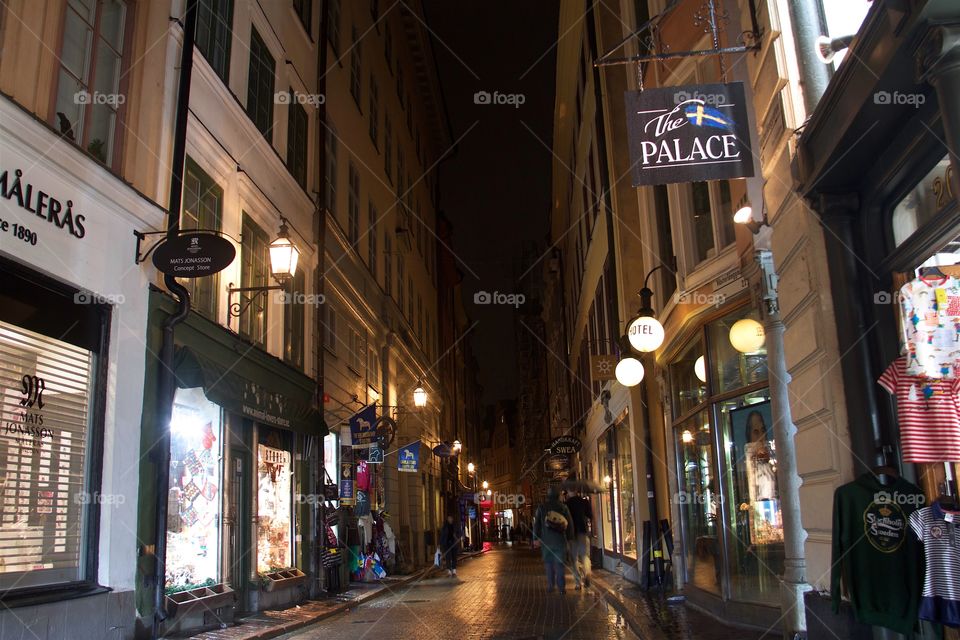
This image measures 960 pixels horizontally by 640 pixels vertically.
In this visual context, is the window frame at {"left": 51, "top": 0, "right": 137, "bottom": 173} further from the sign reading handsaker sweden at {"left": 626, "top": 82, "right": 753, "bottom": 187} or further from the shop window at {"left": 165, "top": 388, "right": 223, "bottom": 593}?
the sign reading handsaker sweden at {"left": 626, "top": 82, "right": 753, "bottom": 187}

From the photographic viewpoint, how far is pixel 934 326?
6062 mm

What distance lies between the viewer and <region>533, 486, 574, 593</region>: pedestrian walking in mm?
15977

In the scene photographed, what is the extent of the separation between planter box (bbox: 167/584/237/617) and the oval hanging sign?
4.08m

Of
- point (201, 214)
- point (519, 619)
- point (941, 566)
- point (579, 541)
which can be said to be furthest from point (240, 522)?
point (941, 566)

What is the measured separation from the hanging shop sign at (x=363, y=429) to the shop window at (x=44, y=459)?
11.0 meters

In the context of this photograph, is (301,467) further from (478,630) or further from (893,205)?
(893,205)

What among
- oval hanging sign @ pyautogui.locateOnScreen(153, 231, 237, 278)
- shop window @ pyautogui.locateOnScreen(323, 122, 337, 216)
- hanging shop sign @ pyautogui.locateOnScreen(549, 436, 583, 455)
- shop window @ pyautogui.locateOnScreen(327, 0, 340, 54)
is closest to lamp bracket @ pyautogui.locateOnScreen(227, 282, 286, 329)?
oval hanging sign @ pyautogui.locateOnScreen(153, 231, 237, 278)

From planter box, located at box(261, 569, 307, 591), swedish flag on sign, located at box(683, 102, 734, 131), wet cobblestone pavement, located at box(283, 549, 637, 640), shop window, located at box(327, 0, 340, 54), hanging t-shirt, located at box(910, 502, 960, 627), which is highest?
shop window, located at box(327, 0, 340, 54)

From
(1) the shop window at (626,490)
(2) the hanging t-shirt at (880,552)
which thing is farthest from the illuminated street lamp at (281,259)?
(2) the hanging t-shirt at (880,552)

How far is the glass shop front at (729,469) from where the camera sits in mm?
10367

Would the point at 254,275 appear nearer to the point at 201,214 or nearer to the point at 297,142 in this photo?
Answer: the point at 201,214

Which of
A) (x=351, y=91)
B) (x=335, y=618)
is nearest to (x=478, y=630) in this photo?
(x=335, y=618)

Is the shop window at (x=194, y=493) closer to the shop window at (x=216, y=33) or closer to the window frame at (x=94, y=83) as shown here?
the window frame at (x=94, y=83)

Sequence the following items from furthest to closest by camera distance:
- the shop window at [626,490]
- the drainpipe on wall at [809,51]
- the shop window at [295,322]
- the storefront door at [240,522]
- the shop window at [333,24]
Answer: the shop window at [333,24] < the shop window at [626,490] < the shop window at [295,322] < the storefront door at [240,522] < the drainpipe on wall at [809,51]
